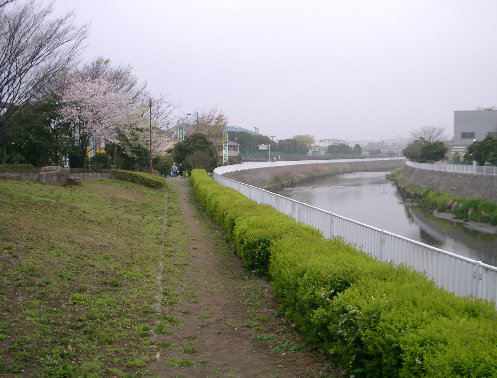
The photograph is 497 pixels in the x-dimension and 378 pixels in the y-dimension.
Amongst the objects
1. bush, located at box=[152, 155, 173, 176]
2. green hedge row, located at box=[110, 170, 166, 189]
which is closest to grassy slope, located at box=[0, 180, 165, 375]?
green hedge row, located at box=[110, 170, 166, 189]

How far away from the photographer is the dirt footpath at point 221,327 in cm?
456

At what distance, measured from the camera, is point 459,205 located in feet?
95.1

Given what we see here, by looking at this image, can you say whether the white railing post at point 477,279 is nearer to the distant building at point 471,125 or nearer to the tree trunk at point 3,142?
the tree trunk at point 3,142

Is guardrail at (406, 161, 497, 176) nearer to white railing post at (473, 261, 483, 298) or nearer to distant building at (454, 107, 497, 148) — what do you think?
distant building at (454, 107, 497, 148)

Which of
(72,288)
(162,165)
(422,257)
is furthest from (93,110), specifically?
(422,257)

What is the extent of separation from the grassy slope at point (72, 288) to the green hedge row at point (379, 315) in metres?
1.72

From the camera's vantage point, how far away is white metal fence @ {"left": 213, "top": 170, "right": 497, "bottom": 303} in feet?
14.3

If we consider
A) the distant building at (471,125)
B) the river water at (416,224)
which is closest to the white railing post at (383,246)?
the river water at (416,224)

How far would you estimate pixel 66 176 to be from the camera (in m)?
17.8

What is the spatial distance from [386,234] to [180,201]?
15.2 m

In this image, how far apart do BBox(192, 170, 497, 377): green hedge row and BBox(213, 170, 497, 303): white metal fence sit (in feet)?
1.40

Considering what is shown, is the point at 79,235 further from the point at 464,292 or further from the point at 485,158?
the point at 485,158

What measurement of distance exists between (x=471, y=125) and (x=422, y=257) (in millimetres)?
65707

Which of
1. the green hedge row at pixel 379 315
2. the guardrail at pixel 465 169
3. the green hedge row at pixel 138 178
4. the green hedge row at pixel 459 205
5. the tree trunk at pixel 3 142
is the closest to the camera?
the green hedge row at pixel 379 315
